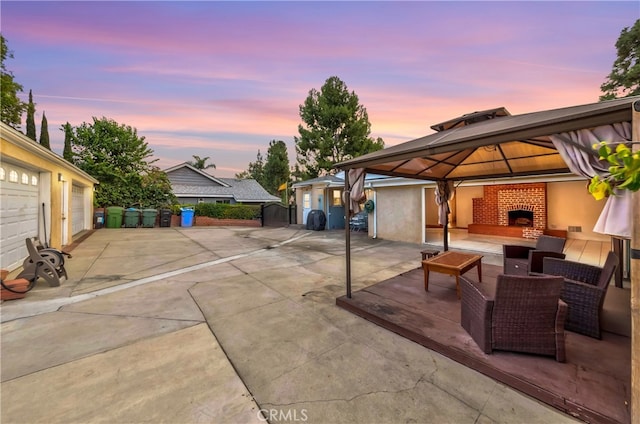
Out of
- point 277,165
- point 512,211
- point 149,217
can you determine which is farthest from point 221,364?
point 277,165

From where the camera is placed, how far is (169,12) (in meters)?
7.08

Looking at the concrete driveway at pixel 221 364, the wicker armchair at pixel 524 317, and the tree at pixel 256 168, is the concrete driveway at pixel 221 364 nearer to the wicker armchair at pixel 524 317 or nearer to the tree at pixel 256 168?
the wicker armchair at pixel 524 317

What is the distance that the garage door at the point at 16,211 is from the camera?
4891 millimetres

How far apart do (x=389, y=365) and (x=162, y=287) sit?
172 inches

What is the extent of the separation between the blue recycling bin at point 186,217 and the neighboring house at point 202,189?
4.73 metres

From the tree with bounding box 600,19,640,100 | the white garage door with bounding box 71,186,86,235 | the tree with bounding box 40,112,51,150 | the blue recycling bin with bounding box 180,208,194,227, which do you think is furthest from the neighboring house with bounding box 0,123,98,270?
the tree with bounding box 600,19,640,100

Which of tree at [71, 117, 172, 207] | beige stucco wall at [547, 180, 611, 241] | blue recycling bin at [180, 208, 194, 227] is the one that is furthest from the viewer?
blue recycling bin at [180, 208, 194, 227]

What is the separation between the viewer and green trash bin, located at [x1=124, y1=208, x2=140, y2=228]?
14.4 m

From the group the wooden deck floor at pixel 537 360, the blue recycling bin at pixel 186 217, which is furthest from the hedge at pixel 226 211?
the wooden deck floor at pixel 537 360

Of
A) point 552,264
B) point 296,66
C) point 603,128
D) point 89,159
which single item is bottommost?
point 552,264

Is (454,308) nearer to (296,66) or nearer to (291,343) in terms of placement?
(291,343)

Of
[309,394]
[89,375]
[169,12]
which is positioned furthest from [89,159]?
[309,394]

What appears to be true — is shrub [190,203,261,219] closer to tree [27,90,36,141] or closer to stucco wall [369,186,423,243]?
stucco wall [369,186,423,243]
